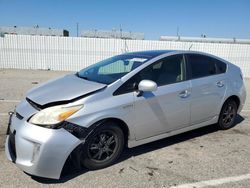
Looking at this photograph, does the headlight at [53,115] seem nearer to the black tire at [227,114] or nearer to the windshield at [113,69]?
the windshield at [113,69]

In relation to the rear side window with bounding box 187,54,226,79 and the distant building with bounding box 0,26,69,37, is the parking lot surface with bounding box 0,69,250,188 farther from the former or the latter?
the distant building with bounding box 0,26,69,37

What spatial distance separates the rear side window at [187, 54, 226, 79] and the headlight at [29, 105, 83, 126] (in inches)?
90.0

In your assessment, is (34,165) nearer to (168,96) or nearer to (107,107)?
(107,107)

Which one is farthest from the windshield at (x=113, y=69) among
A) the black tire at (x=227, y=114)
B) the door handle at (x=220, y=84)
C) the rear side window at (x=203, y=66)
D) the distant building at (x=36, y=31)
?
the distant building at (x=36, y=31)

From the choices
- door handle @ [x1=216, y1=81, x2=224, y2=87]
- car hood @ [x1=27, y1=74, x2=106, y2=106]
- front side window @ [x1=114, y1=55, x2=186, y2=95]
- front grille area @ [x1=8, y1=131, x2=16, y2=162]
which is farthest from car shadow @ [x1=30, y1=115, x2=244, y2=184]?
front side window @ [x1=114, y1=55, x2=186, y2=95]

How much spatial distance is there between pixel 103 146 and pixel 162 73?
149cm

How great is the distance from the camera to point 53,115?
11.1 ft

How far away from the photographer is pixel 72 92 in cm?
372

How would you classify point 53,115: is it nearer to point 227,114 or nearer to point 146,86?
point 146,86

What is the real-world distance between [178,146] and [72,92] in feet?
6.77

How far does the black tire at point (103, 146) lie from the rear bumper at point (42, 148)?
30 cm

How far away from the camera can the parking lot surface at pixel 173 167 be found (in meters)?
3.46

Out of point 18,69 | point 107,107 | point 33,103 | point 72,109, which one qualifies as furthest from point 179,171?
point 18,69

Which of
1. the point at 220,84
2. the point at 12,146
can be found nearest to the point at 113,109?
the point at 12,146
